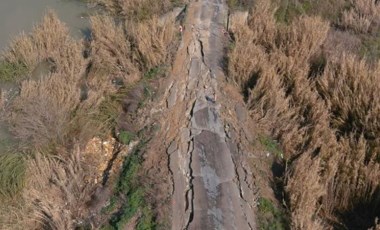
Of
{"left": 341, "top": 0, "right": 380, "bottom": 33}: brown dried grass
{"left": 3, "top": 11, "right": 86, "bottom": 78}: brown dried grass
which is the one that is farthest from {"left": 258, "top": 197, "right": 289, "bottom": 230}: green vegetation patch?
{"left": 341, "top": 0, "right": 380, "bottom": 33}: brown dried grass

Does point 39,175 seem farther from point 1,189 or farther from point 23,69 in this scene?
point 23,69

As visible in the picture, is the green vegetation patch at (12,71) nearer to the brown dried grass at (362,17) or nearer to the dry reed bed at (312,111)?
the dry reed bed at (312,111)

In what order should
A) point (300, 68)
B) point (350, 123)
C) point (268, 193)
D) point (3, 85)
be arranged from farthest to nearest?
point (3, 85)
point (300, 68)
point (350, 123)
point (268, 193)

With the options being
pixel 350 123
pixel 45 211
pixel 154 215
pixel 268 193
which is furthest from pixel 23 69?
pixel 350 123

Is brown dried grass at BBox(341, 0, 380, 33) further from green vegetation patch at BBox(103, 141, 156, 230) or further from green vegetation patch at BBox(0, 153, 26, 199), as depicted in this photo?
green vegetation patch at BBox(0, 153, 26, 199)

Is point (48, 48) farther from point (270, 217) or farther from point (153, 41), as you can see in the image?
point (270, 217)
